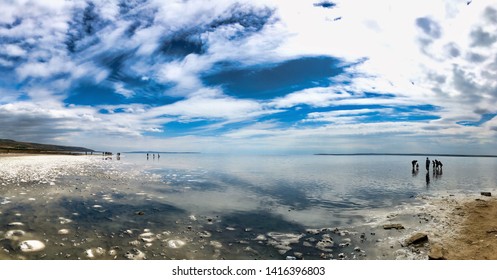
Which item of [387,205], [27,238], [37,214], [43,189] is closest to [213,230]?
[27,238]

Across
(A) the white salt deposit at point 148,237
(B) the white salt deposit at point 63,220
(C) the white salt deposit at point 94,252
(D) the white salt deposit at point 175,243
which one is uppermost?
(B) the white salt deposit at point 63,220

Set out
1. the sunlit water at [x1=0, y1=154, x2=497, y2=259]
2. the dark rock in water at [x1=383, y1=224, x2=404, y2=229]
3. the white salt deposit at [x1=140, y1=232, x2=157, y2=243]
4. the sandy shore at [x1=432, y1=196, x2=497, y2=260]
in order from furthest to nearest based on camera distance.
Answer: the dark rock in water at [x1=383, y1=224, x2=404, y2=229]
the white salt deposit at [x1=140, y1=232, x2=157, y2=243]
the sandy shore at [x1=432, y1=196, x2=497, y2=260]
the sunlit water at [x1=0, y1=154, x2=497, y2=259]

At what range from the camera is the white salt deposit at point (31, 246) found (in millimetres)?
10375

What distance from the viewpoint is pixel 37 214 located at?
15438mm

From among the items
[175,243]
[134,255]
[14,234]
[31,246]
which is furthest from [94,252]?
[14,234]

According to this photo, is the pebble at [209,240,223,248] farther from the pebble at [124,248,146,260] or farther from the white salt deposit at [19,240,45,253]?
the white salt deposit at [19,240,45,253]

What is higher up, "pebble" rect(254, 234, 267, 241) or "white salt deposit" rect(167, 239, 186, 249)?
"white salt deposit" rect(167, 239, 186, 249)

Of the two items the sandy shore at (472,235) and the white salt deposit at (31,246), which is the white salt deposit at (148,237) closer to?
the white salt deposit at (31,246)

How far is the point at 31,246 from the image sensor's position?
10695mm

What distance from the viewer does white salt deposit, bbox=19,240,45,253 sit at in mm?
10375

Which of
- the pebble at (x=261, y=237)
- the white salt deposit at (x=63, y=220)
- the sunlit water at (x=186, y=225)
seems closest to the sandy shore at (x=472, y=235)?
the sunlit water at (x=186, y=225)

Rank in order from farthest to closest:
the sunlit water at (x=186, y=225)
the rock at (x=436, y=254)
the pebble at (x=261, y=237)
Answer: the pebble at (x=261, y=237) < the sunlit water at (x=186, y=225) < the rock at (x=436, y=254)

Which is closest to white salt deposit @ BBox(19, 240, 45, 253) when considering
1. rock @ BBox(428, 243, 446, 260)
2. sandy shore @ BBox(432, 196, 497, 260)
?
rock @ BBox(428, 243, 446, 260)

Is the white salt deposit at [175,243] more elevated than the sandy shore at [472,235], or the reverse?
the white salt deposit at [175,243]
